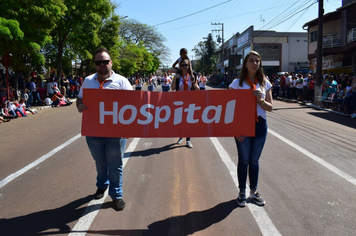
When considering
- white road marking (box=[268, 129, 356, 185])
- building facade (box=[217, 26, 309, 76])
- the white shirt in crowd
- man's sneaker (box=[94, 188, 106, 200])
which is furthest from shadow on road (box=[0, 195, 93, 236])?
building facade (box=[217, 26, 309, 76])

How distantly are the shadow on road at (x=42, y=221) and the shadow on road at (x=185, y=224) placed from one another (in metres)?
0.45

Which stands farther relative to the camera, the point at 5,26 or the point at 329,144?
the point at 5,26

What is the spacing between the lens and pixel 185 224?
3.62 m

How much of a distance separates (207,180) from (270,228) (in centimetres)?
172

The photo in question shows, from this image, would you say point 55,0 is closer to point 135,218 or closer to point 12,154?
point 12,154

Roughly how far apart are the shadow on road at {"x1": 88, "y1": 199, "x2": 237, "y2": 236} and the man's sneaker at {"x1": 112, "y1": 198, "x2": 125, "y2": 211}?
527 millimetres

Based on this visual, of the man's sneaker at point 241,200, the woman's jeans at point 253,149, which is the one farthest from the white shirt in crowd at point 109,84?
the man's sneaker at point 241,200

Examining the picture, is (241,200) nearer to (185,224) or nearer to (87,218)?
(185,224)

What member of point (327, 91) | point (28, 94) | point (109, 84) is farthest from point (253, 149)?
point (28, 94)

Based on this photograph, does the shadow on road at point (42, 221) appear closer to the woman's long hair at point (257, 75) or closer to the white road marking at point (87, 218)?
the white road marking at point (87, 218)

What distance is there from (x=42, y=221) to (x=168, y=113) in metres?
2.10

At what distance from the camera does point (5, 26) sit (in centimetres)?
1354

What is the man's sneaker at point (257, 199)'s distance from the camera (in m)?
4.12

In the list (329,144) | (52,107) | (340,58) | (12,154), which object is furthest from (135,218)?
(340,58)
